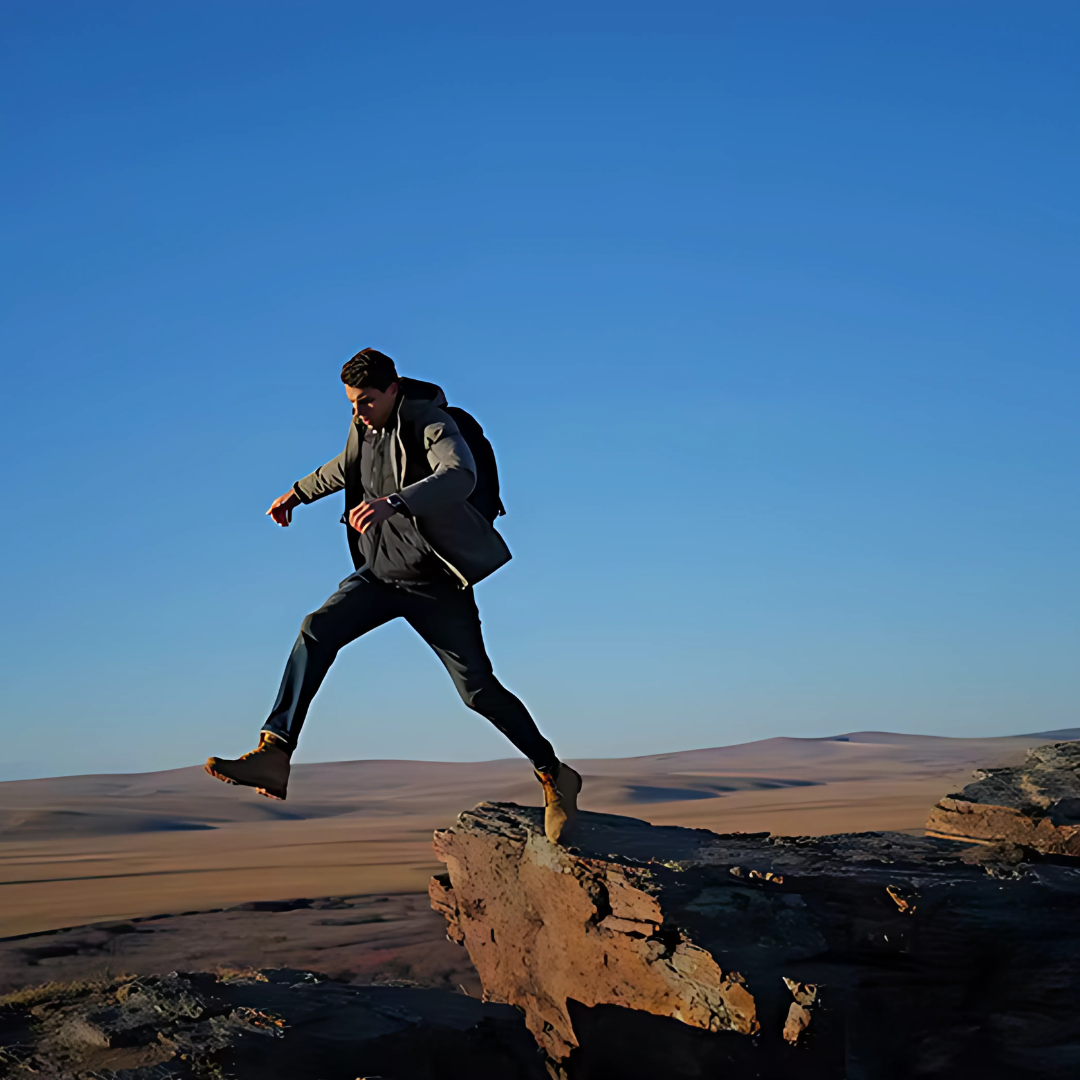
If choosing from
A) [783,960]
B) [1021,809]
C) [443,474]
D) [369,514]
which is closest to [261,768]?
[369,514]

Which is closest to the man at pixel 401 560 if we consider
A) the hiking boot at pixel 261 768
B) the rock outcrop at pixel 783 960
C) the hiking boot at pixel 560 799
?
the hiking boot at pixel 261 768

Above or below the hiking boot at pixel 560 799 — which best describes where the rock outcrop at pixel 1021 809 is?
below

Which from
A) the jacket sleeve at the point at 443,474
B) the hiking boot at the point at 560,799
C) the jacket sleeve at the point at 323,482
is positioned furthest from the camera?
the hiking boot at the point at 560,799

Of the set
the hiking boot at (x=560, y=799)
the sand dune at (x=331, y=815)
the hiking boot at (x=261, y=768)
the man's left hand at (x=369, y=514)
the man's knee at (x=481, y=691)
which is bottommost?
the sand dune at (x=331, y=815)

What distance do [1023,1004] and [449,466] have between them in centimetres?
334

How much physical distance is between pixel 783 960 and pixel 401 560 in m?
2.38

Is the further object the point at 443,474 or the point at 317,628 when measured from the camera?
the point at 317,628

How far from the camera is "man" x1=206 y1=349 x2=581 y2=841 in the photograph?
4.28 m

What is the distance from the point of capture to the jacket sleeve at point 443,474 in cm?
412

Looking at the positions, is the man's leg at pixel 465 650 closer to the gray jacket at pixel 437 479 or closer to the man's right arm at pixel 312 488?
the gray jacket at pixel 437 479

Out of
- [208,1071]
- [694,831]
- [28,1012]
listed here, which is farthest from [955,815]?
[28,1012]

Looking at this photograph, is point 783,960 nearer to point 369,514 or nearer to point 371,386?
point 369,514

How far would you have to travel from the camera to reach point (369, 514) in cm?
390

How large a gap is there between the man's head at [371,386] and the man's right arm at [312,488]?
0.39 m
